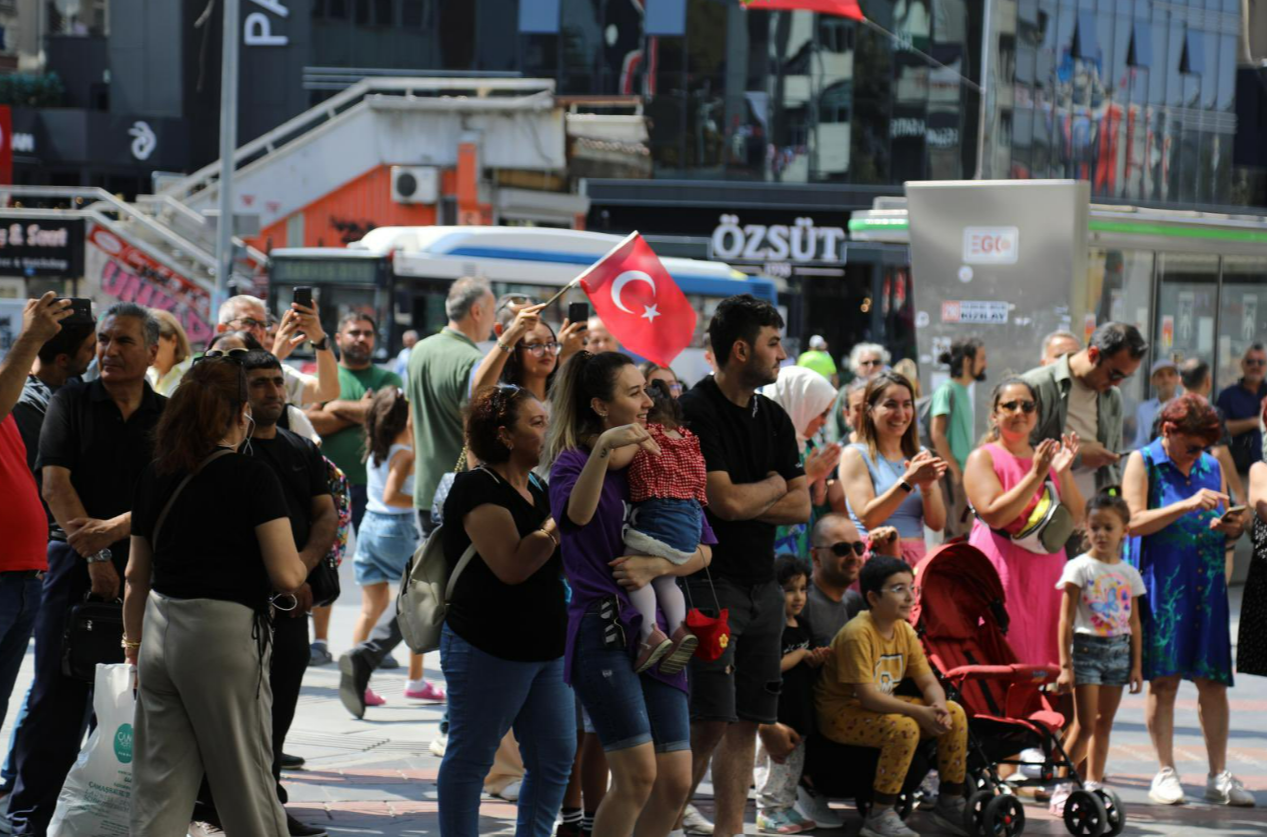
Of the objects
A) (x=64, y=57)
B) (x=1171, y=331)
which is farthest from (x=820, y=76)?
(x=1171, y=331)

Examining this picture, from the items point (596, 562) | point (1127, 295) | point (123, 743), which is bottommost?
point (123, 743)

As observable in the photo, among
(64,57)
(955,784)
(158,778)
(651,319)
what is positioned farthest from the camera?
(64,57)

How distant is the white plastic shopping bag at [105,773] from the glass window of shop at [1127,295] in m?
11.5

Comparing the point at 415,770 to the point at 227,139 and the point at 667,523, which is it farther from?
the point at 227,139

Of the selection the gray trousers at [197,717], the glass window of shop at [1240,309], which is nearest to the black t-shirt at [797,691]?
the gray trousers at [197,717]

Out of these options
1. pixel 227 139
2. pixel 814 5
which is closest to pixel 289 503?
pixel 814 5

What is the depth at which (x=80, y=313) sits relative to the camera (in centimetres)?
620

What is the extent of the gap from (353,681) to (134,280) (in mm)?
26714

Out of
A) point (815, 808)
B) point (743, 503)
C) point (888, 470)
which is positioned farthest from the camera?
point (888, 470)

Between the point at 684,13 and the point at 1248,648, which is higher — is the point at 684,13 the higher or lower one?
the higher one

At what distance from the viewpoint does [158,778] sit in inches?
201

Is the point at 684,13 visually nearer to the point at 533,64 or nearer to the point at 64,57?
the point at 533,64

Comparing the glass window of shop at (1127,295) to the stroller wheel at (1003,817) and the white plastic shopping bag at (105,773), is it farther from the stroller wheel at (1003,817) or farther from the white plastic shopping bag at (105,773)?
the white plastic shopping bag at (105,773)

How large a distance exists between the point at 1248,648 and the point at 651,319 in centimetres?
312
